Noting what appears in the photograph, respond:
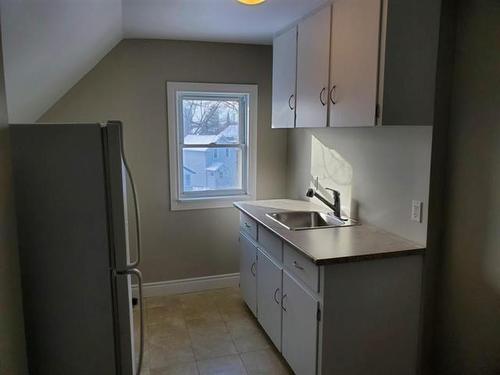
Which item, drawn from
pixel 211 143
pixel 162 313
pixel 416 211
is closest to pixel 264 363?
pixel 162 313

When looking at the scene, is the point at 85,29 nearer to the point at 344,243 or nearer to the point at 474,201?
the point at 344,243

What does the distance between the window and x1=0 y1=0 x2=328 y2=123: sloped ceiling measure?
1.63 feet

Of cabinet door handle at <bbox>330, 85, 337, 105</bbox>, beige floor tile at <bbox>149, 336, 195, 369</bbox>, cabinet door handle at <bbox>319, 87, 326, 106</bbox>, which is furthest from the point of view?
beige floor tile at <bbox>149, 336, 195, 369</bbox>

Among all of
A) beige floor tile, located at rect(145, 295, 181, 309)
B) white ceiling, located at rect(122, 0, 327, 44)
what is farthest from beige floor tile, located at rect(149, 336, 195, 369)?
white ceiling, located at rect(122, 0, 327, 44)

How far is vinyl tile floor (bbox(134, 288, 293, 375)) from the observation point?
2.56 m

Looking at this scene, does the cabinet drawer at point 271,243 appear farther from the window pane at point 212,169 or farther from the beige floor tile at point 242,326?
the window pane at point 212,169

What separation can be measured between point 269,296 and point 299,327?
486mm

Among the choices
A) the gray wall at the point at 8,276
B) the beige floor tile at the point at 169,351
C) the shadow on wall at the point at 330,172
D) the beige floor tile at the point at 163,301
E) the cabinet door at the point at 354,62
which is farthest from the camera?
the beige floor tile at the point at 163,301

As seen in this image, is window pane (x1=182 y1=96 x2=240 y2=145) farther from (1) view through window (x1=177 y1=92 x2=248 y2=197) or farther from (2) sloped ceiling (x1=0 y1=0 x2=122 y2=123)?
(2) sloped ceiling (x1=0 y1=0 x2=122 y2=123)

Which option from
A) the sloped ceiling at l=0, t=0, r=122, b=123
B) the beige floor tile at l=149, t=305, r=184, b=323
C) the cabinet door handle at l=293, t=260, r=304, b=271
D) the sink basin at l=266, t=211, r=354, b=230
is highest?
the sloped ceiling at l=0, t=0, r=122, b=123

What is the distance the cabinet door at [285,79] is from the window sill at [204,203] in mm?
880

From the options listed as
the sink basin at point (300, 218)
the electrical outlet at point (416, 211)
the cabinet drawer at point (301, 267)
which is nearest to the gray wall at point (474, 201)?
the electrical outlet at point (416, 211)

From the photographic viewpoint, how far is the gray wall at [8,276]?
53.1 inches

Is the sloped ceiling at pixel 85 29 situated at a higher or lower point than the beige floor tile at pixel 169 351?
higher
